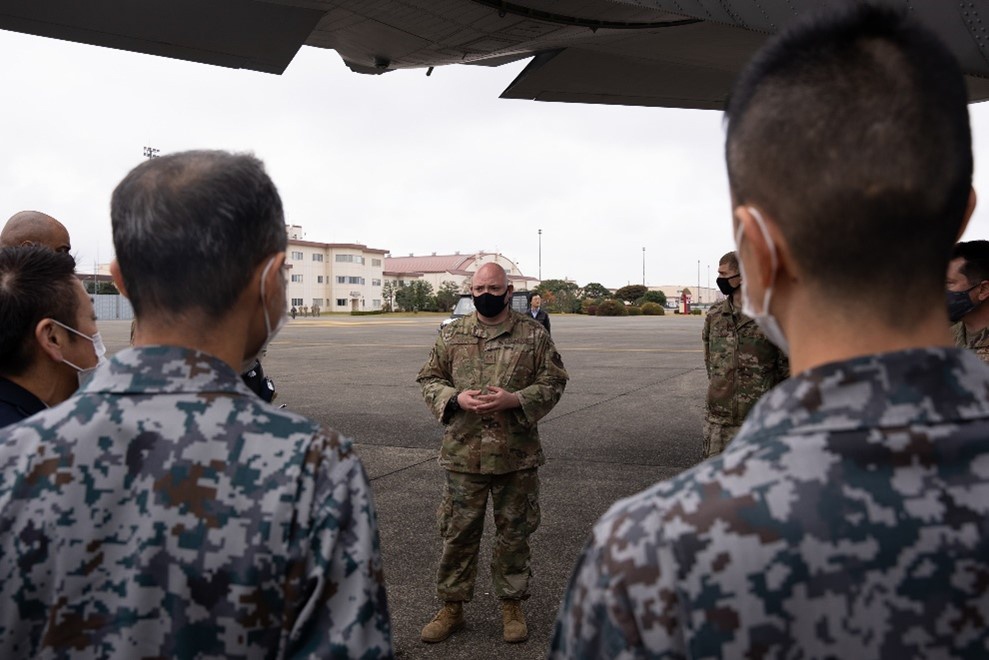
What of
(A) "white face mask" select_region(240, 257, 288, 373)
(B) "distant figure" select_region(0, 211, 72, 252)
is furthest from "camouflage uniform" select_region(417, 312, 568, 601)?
(A) "white face mask" select_region(240, 257, 288, 373)

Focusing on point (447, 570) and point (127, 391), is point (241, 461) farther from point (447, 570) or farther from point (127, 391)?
point (447, 570)

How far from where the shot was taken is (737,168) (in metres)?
1.00

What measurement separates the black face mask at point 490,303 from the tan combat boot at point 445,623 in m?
1.40

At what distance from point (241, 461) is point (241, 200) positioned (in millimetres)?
432

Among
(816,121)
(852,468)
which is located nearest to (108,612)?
(852,468)

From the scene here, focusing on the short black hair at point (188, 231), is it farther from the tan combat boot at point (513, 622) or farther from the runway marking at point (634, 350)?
the runway marking at point (634, 350)

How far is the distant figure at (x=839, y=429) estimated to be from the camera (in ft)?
2.76

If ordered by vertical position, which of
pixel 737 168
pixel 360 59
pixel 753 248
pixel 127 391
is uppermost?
pixel 360 59

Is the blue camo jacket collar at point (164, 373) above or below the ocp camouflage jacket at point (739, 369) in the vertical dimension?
above

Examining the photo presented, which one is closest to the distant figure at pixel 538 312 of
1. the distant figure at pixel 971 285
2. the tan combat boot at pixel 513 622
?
the distant figure at pixel 971 285

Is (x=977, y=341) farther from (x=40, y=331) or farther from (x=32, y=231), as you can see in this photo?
→ (x=32, y=231)

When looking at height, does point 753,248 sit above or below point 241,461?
above

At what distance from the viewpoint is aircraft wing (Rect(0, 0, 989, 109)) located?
4.79 metres

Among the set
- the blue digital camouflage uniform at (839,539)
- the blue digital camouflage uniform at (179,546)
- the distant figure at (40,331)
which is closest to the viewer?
the blue digital camouflage uniform at (839,539)
